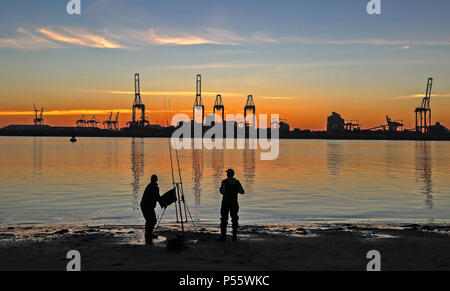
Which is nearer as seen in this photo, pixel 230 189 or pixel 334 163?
pixel 230 189

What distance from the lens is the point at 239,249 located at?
10922mm

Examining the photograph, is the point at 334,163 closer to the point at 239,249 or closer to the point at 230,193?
the point at 230,193

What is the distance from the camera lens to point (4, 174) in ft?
126

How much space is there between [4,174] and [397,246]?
35.9m

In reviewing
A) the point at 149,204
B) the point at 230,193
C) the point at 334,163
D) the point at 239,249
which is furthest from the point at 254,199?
the point at 334,163

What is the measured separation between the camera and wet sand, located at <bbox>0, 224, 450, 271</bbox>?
9.23m

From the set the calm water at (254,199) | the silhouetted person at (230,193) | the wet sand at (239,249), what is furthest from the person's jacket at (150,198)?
the calm water at (254,199)

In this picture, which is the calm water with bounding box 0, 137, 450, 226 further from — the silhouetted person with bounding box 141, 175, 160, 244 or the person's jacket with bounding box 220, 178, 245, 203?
the person's jacket with bounding box 220, 178, 245, 203

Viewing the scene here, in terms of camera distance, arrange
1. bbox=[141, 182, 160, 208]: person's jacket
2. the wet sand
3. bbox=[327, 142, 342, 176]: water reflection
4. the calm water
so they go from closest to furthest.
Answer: the wet sand
bbox=[141, 182, 160, 208]: person's jacket
the calm water
bbox=[327, 142, 342, 176]: water reflection

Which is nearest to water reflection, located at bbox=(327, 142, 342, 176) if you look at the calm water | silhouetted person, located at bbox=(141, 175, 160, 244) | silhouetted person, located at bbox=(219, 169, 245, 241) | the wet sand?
the calm water

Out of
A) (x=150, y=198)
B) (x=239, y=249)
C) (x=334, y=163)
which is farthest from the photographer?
(x=334, y=163)

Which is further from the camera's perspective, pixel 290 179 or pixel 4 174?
pixel 4 174
